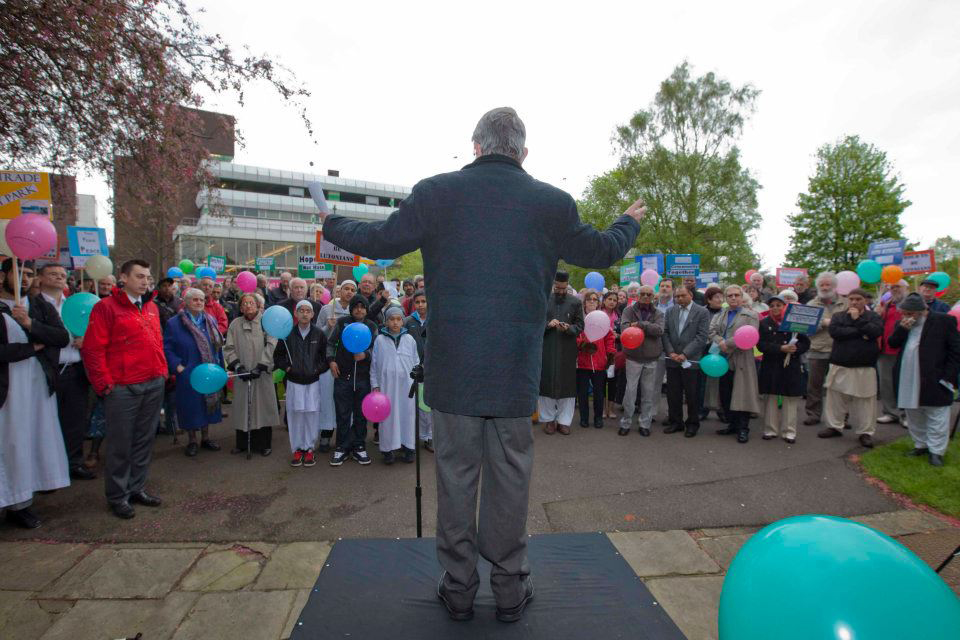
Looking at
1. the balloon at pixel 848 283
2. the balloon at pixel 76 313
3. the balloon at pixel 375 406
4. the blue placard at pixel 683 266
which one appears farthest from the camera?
the blue placard at pixel 683 266

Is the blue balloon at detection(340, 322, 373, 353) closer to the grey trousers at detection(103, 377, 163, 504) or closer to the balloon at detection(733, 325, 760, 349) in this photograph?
the grey trousers at detection(103, 377, 163, 504)

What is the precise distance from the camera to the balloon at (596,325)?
268 inches

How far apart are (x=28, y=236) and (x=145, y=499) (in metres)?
2.64

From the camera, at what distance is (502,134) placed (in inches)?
82.8

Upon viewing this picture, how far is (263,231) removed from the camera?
46.5 metres

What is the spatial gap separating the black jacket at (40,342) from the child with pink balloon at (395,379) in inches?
117

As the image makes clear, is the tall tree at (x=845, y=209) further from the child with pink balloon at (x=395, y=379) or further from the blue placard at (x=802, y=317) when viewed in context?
the child with pink balloon at (x=395, y=379)

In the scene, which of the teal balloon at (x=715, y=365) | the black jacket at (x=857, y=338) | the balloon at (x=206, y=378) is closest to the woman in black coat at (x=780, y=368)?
the black jacket at (x=857, y=338)

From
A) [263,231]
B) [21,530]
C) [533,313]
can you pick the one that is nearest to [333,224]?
[533,313]

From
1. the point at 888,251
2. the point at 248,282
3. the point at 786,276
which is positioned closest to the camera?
the point at 248,282

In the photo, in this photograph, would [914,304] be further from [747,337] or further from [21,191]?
[21,191]

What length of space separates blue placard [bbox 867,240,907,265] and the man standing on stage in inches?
454

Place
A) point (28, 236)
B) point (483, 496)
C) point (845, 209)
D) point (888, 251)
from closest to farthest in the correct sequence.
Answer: point (483, 496) < point (28, 236) < point (888, 251) < point (845, 209)

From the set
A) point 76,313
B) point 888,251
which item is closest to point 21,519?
point 76,313
